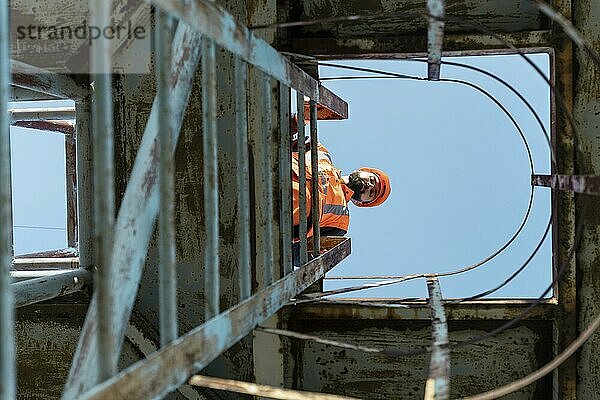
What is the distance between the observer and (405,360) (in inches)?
213

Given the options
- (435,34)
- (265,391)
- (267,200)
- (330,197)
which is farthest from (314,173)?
(265,391)

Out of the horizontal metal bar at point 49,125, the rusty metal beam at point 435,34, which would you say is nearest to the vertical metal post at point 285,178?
the rusty metal beam at point 435,34

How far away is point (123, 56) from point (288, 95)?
152 centimetres

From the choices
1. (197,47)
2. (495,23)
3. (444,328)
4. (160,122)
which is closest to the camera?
(160,122)

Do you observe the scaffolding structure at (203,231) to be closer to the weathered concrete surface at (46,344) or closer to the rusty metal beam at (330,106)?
the rusty metal beam at (330,106)

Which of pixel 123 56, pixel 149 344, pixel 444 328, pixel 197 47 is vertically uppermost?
pixel 123 56

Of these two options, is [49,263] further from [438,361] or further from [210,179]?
[438,361]

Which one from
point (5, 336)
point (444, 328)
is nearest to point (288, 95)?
point (444, 328)

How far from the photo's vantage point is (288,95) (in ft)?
15.8

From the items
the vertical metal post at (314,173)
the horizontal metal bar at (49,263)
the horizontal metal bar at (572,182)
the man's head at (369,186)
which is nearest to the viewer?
the horizontal metal bar at (572,182)

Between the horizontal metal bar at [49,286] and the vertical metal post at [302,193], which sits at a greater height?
the vertical metal post at [302,193]

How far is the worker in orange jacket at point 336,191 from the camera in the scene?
6511 millimetres

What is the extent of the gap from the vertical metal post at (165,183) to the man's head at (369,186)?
7.65m

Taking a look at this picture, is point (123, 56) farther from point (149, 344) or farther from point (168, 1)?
point (168, 1)
